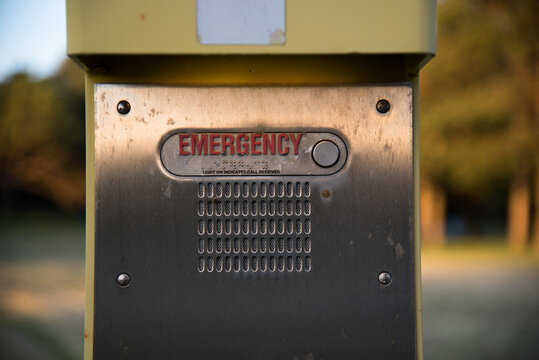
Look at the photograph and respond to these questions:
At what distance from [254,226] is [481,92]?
13957mm

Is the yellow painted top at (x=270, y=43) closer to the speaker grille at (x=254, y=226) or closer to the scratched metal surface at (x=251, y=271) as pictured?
the scratched metal surface at (x=251, y=271)

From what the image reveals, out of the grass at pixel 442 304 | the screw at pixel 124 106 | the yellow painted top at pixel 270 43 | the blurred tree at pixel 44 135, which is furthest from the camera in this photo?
the blurred tree at pixel 44 135

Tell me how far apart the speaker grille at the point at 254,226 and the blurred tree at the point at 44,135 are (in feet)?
58.0

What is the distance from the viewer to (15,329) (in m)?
6.28

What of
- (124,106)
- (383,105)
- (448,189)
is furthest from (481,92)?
(124,106)

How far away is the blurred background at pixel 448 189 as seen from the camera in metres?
6.48

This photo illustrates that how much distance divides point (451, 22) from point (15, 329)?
40.7 feet

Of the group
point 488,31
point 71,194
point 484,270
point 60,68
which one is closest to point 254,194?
point 484,270

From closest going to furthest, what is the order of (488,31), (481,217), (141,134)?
(141,134) < (488,31) < (481,217)

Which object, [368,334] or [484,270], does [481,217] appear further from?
[368,334]

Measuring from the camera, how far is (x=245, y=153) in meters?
1.39

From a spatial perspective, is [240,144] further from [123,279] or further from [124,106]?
[123,279]

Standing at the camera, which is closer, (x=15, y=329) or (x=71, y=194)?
(x=15, y=329)

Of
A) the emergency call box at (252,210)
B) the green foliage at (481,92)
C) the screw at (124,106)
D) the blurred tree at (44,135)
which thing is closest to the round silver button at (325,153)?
the emergency call box at (252,210)
